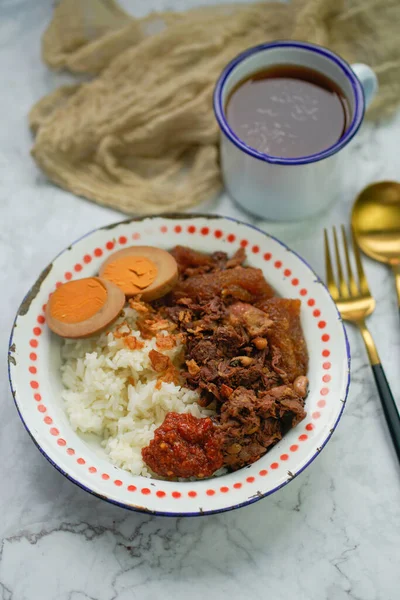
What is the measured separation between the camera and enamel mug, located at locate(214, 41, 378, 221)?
97.8 inches

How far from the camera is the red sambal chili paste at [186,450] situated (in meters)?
2.04

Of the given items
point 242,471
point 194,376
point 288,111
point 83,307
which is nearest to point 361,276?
point 288,111

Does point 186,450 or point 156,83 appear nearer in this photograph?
point 186,450

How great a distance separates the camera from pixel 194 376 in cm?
218

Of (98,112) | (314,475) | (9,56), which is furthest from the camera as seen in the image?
(9,56)

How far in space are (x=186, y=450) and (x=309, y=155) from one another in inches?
48.2

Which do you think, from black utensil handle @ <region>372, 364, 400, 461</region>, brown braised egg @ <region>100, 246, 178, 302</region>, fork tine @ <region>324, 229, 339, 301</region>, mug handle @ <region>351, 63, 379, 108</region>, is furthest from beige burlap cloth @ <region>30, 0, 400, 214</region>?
black utensil handle @ <region>372, 364, 400, 461</region>

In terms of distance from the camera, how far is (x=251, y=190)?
266 cm

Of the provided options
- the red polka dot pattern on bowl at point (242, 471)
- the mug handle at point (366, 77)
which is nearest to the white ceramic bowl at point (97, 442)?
the red polka dot pattern on bowl at point (242, 471)

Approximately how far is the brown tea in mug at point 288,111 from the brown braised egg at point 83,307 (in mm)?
838

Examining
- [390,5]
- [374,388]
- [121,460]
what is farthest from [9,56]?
[374,388]

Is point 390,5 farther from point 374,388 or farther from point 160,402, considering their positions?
point 160,402

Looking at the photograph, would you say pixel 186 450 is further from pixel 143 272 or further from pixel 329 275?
pixel 329 275

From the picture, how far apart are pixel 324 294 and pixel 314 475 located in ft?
2.12
